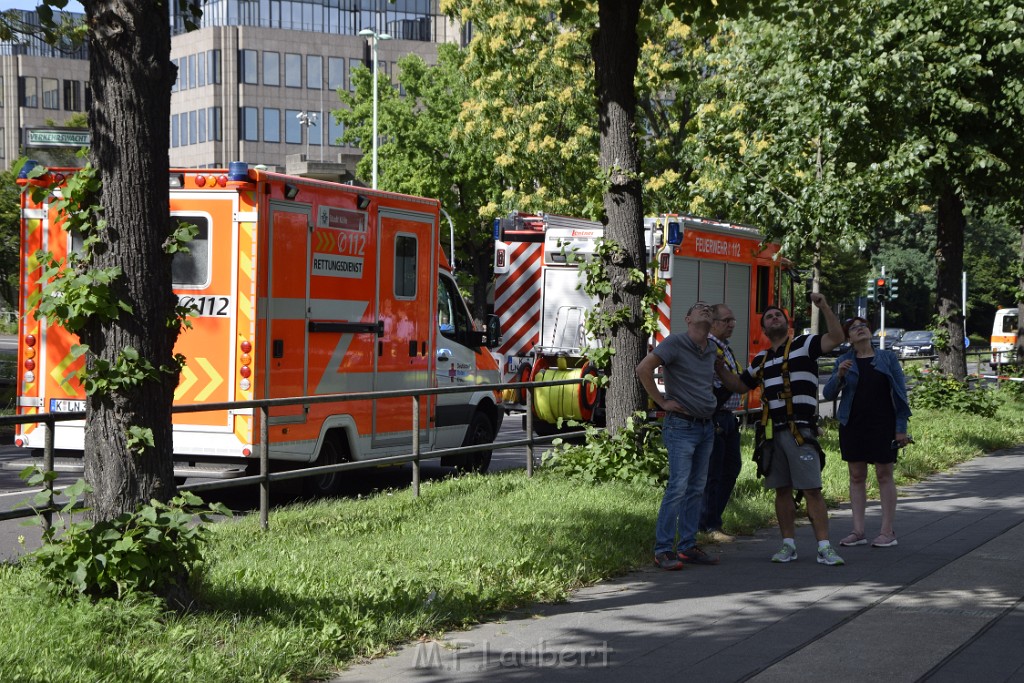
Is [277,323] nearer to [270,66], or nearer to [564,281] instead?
[564,281]

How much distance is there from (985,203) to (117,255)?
18918 mm

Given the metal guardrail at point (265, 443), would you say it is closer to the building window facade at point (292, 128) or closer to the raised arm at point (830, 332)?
the raised arm at point (830, 332)

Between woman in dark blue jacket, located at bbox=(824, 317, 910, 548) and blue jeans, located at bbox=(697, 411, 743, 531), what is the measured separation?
817 millimetres

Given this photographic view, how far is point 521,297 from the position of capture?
18.6m

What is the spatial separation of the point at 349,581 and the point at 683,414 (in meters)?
2.55

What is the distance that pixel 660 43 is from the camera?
30.7 m

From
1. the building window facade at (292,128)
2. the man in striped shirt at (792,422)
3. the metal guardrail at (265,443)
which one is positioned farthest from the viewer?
the building window facade at (292,128)

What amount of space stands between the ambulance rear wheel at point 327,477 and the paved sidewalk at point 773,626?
4.05m

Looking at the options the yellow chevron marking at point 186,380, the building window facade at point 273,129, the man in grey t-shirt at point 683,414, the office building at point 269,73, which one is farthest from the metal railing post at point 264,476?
the building window facade at point 273,129

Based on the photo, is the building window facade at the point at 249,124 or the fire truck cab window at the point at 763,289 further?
the building window facade at the point at 249,124

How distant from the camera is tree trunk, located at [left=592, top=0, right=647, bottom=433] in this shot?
11297 millimetres

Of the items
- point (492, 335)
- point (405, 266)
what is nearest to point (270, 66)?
point (492, 335)

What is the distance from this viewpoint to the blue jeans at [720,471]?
955 cm

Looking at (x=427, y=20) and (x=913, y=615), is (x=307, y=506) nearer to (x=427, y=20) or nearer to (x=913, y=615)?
(x=913, y=615)
